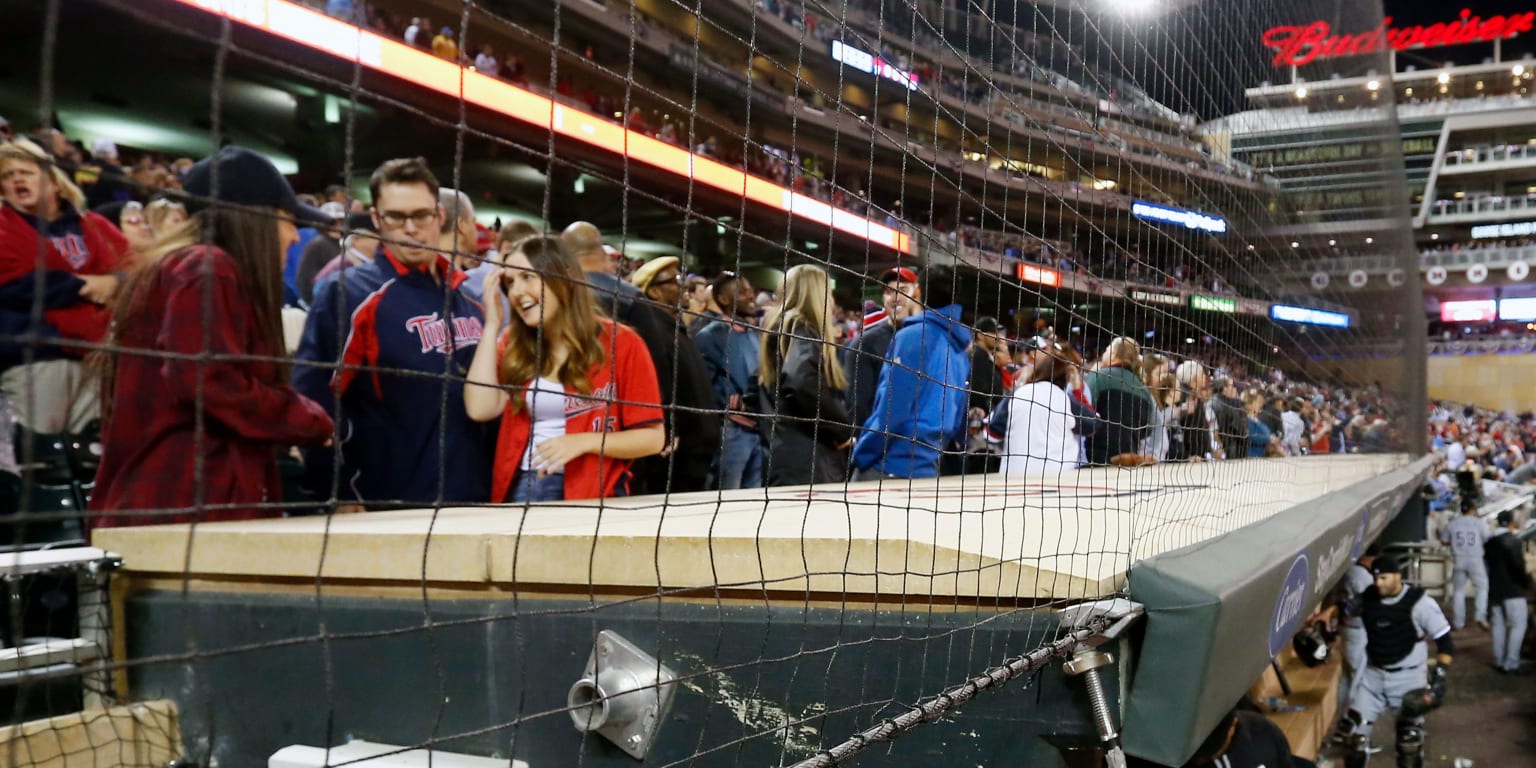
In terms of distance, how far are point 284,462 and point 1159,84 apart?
2.61 metres

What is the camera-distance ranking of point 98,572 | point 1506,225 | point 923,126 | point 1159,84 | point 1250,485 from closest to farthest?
point 98,572
point 1159,84
point 1250,485
point 923,126
point 1506,225

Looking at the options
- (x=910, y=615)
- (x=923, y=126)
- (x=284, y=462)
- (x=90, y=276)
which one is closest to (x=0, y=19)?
(x=284, y=462)

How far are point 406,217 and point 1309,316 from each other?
15.6 ft

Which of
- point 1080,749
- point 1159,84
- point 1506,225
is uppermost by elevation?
point 1506,225

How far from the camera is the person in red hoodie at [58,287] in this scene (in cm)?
137

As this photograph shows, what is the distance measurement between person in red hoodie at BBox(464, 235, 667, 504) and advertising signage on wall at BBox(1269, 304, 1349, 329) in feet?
10.5

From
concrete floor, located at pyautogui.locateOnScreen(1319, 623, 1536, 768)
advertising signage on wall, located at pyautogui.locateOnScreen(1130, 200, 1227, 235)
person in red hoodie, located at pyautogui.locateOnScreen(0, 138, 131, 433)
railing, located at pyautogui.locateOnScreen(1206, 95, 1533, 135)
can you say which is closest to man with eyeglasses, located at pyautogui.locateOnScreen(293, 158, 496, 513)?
person in red hoodie, located at pyautogui.locateOnScreen(0, 138, 131, 433)

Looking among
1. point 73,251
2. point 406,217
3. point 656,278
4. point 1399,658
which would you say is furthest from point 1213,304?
point 1399,658

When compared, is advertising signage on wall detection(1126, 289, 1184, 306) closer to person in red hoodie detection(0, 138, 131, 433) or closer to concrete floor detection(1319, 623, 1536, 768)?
person in red hoodie detection(0, 138, 131, 433)

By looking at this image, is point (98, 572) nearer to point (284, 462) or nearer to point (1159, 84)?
point (284, 462)

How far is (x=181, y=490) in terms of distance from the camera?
1.33 m

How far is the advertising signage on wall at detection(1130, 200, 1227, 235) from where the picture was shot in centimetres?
271

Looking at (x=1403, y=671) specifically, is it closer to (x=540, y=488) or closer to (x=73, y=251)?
(x=540, y=488)

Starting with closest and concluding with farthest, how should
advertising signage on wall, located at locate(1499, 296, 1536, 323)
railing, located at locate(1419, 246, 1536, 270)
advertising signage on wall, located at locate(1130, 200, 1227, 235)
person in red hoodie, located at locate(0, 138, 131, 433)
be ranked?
person in red hoodie, located at locate(0, 138, 131, 433), advertising signage on wall, located at locate(1130, 200, 1227, 235), railing, located at locate(1419, 246, 1536, 270), advertising signage on wall, located at locate(1499, 296, 1536, 323)
